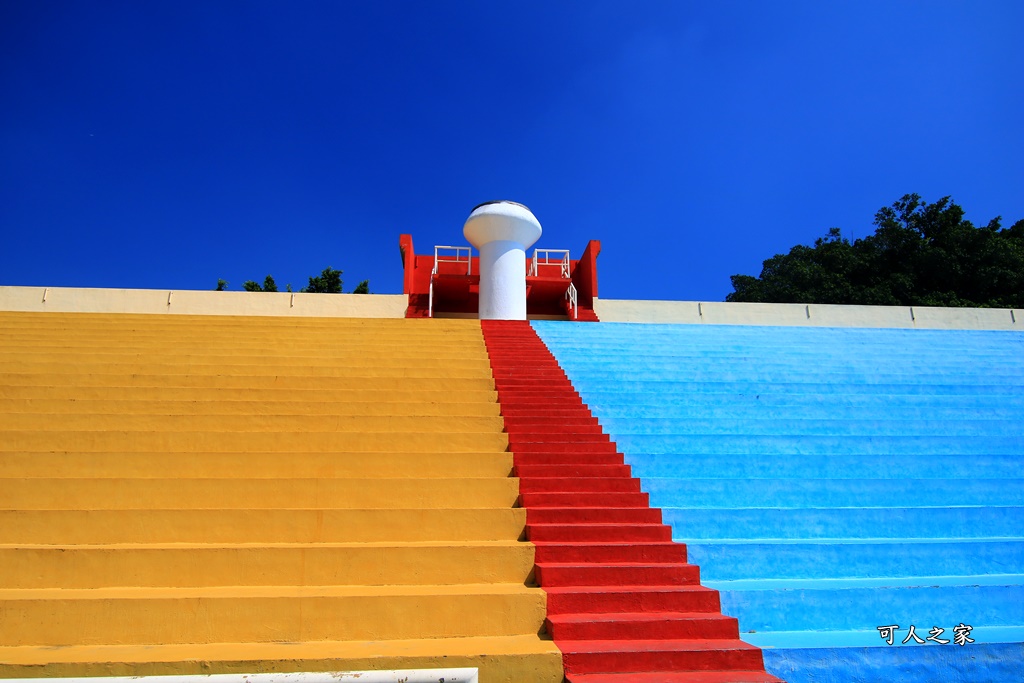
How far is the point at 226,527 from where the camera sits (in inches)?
128

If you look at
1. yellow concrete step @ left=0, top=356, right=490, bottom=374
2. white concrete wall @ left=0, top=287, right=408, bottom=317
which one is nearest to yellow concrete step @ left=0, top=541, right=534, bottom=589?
yellow concrete step @ left=0, top=356, right=490, bottom=374

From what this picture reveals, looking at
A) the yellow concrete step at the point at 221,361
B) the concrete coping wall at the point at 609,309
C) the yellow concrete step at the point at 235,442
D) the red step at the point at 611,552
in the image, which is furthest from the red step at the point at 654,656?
the concrete coping wall at the point at 609,309

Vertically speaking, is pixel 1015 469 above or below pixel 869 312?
below

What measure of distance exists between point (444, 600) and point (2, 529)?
2.54m

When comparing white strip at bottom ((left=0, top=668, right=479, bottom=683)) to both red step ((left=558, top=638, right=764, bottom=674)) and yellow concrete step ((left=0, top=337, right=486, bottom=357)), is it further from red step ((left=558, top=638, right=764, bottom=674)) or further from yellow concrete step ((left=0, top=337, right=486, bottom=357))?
yellow concrete step ((left=0, top=337, right=486, bottom=357))

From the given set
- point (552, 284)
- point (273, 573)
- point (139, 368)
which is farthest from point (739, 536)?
point (552, 284)

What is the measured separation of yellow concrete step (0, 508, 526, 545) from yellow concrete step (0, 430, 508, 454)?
2.66 feet

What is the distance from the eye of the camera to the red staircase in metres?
2.51

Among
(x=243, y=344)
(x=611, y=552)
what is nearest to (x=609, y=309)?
(x=243, y=344)

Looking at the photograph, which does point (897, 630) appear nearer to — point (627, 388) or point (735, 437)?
point (735, 437)

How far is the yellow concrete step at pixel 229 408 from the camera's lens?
4.73 m

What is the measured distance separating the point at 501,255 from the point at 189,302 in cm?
638

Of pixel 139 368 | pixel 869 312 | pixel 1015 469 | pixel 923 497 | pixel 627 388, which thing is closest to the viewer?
pixel 923 497

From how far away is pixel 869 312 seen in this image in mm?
12656
